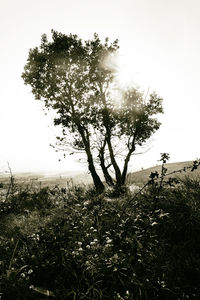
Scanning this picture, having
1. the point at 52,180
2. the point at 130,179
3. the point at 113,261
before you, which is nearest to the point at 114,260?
the point at 113,261

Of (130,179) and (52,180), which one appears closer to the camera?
(130,179)

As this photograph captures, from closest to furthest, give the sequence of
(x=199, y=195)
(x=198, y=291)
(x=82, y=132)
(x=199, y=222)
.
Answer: (x=198, y=291), (x=199, y=222), (x=199, y=195), (x=82, y=132)

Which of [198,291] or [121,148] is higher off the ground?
[121,148]

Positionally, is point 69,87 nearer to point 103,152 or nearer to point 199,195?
point 103,152

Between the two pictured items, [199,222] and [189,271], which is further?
[199,222]

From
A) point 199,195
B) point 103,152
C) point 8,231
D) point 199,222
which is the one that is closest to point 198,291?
point 199,222

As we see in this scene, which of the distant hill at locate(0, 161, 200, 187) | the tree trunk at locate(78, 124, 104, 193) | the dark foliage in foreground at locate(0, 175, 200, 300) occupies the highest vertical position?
the tree trunk at locate(78, 124, 104, 193)

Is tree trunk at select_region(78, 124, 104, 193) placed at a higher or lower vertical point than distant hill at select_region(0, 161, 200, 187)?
higher

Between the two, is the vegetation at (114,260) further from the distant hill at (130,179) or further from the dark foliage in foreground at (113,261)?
the distant hill at (130,179)

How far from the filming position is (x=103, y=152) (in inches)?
579

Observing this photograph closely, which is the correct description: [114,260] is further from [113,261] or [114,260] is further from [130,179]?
[130,179]

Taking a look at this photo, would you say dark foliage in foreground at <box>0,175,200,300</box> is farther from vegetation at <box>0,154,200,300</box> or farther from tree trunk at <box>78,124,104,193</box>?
tree trunk at <box>78,124,104,193</box>

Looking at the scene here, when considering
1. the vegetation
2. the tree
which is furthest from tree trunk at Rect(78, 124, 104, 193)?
the vegetation

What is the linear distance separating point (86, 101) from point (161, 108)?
5.44 metres
